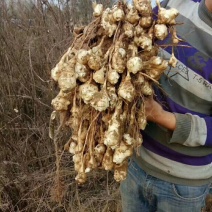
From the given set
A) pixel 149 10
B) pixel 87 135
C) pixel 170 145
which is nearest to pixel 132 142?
pixel 87 135

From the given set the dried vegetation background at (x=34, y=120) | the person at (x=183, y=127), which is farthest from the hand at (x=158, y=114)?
the dried vegetation background at (x=34, y=120)

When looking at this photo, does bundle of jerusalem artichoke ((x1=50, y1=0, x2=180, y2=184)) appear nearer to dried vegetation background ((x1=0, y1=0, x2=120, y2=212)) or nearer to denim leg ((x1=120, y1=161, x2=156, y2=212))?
denim leg ((x1=120, y1=161, x2=156, y2=212))

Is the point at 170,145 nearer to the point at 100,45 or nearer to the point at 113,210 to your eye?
the point at 100,45

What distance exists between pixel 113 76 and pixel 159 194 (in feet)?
1.70

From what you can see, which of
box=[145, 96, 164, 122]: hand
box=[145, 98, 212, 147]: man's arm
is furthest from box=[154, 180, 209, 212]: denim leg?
box=[145, 96, 164, 122]: hand

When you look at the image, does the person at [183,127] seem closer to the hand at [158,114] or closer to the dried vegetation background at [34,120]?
the hand at [158,114]

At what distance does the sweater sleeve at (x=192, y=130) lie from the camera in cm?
104

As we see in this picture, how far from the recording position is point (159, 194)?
122cm

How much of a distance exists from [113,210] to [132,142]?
1220 mm

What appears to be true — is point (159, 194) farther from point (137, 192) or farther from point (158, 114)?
point (158, 114)

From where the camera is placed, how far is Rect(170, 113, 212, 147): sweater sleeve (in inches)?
41.1

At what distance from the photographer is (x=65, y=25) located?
2221 millimetres

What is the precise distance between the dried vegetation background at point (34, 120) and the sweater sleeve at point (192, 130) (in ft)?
3.43

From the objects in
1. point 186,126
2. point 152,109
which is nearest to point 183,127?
point 186,126
